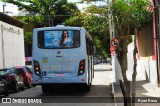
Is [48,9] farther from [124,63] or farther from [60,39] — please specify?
[124,63]

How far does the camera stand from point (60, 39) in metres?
19.8

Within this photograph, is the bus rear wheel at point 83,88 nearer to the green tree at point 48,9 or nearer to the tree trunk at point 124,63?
the tree trunk at point 124,63

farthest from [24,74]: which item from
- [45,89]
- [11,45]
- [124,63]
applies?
[124,63]

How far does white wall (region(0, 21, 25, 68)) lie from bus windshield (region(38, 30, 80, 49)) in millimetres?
18940

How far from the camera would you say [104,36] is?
52.8 meters

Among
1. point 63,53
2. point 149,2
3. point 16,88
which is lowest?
point 16,88

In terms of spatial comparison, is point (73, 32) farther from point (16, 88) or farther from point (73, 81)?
point (16, 88)

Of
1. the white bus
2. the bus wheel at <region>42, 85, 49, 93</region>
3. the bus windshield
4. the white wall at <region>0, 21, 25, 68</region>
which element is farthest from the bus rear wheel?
the white wall at <region>0, 21, 25, 68</region>

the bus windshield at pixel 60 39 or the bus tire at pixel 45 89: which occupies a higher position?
the bus windshield at pixel 60 39

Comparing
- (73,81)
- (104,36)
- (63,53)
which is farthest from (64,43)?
(104,36)

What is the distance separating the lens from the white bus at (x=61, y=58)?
19.6 metres

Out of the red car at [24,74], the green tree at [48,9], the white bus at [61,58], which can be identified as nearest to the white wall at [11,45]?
the red car at [24,74]

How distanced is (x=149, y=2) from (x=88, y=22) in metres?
18.8

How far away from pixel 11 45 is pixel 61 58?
24986 millimetres
